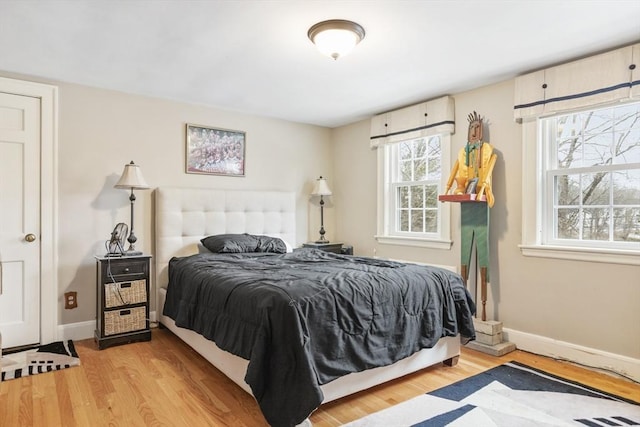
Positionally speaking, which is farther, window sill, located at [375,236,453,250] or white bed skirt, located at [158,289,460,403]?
window sill, located at [375,236,453,250]

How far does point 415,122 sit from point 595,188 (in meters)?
1.74

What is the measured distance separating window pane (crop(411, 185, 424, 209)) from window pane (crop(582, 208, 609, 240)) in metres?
1.54

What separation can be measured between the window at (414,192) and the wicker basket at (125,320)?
2.61 m

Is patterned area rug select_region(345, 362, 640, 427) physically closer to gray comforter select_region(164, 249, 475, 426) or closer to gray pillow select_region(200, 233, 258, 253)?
gray comforter select_region(164, 249, 475, 426)

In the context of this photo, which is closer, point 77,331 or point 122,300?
point 122,300

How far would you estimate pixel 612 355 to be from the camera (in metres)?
2.71

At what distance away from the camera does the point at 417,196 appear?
13.9ft

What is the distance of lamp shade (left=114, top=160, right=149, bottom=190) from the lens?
11.1 feet

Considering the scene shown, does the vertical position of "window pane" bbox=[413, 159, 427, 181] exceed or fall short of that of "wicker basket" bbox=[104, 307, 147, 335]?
it exceeds it

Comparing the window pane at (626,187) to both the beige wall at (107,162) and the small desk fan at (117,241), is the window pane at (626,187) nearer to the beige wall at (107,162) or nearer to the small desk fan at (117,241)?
the beige wall at (107,162)

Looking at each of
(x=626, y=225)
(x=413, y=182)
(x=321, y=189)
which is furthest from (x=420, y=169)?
(x=626, y=225)

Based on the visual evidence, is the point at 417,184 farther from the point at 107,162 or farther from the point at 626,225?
the point at 107,162

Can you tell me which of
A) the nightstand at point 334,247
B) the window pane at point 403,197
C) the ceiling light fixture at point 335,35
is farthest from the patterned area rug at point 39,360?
the window pane at point 403,197

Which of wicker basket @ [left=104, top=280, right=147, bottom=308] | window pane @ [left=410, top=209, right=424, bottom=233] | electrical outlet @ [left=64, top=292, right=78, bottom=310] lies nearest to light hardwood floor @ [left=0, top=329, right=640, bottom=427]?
wicker basket @ [left=104, top=280, right=147, bottom=308]
